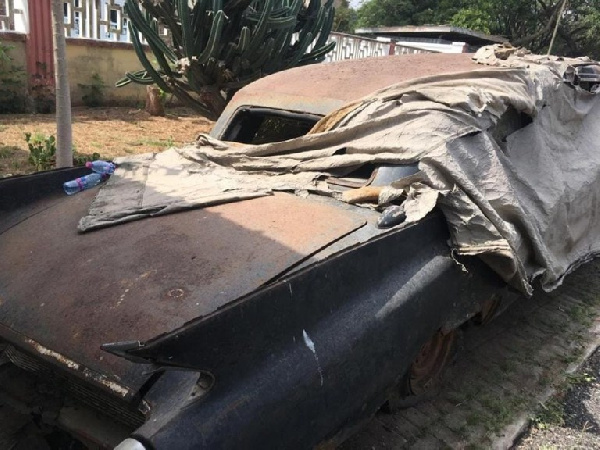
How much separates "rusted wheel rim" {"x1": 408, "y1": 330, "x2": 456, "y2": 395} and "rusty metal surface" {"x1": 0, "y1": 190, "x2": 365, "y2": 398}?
96 cm

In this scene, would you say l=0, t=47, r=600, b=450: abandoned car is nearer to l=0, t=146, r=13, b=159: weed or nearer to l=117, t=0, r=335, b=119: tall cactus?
l=0, t=146, r=13, b=159: weed

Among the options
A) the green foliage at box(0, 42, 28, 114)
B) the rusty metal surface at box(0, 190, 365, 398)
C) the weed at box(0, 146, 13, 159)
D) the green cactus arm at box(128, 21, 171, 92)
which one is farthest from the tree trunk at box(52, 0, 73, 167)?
the green foliage at box(0, 42, 28, 114)

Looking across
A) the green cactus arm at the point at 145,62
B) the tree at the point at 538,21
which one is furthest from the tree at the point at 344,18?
the green cactus arm at the point at 145,62

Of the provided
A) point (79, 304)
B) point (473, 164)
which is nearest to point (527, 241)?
point (473, 164)

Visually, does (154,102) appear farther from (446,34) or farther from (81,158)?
(446,34)

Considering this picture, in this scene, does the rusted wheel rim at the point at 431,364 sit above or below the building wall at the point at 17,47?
below

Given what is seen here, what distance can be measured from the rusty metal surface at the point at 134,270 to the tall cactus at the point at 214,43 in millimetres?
5589

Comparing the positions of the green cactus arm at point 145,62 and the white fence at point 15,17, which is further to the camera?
the white fence at point 15,17

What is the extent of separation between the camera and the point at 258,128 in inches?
158

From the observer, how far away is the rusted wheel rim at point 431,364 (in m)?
3.00

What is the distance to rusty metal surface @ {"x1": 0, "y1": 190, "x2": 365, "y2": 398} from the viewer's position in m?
1.95

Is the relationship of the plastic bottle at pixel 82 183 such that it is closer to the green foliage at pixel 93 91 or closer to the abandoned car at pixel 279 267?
the abandoned car at pixel 279 267

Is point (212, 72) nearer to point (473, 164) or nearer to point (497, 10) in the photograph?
point (473, 164)

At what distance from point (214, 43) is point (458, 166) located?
5.68m
